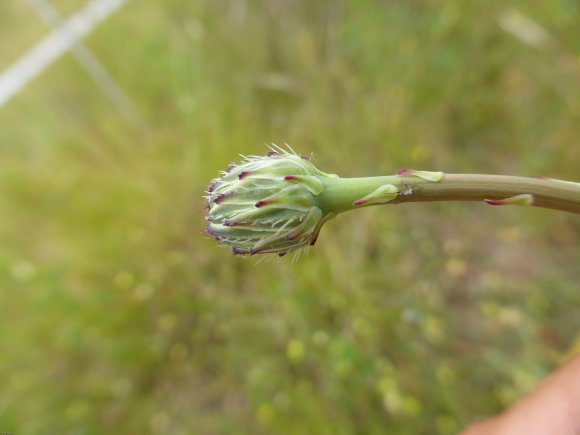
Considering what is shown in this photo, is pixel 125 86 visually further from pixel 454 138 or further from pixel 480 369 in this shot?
pixel 480 369

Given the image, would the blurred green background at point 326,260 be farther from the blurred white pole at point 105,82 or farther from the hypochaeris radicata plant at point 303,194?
the hypochaeris radicata plant at point 303,194

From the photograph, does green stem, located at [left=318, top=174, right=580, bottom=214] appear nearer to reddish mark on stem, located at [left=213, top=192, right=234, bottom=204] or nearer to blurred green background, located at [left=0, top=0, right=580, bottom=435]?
reddish mark on stem, located at [left=213, top=192, right=234, bottom=204]

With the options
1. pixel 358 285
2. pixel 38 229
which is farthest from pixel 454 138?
pixel 38 229

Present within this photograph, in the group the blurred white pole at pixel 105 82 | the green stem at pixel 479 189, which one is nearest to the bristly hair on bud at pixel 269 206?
the green stem at pixel 479 189

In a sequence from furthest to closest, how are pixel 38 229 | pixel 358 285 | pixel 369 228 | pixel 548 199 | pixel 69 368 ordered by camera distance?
1. pixel 38 229
2. pixel 69 368
3. pixel 369 228
4. pixel 358 285
5. pixel 548 199

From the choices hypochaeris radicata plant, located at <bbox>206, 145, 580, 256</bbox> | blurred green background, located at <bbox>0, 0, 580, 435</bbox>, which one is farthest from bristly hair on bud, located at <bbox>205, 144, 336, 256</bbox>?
blurred green background, located at <bbox>0, 0, 580, 435</bbox>
